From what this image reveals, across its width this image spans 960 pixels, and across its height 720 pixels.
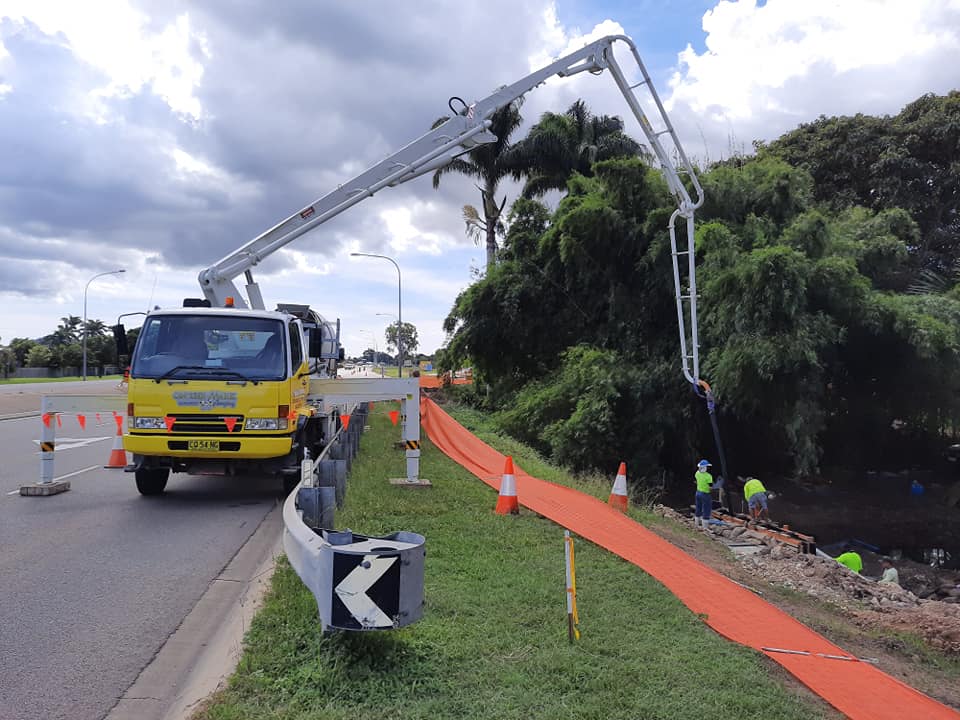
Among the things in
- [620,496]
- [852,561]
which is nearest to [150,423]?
[620,496]

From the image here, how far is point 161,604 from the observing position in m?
5.98

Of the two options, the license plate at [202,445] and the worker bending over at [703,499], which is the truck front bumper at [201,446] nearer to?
the license plate at [202,445]

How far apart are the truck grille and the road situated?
106 centimetres

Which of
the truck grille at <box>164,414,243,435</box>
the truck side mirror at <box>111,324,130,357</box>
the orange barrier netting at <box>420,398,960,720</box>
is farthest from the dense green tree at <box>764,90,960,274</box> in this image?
the truck side mirror at <box>111,324,130,357</box>

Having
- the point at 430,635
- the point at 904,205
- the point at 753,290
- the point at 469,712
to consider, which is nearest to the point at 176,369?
the point at 430,635

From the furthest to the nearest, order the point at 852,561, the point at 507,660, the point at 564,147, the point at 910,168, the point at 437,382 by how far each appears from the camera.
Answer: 1. the point at 437,382
2. the point at 564,147
3. the point at 910,168
4. the point at 852,561
5. the point at 507,660

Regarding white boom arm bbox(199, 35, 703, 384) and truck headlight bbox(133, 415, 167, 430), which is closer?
truck headlight bbox(133, 415, 167, 430)

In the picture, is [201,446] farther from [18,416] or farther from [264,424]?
[18,416]

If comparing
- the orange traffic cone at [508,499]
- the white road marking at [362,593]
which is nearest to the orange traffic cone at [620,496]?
the orange traffic cone at [508,499]

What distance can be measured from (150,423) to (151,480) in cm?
129

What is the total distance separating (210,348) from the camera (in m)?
10.4

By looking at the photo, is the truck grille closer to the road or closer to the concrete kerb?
the road

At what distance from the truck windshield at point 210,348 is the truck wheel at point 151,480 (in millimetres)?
1501

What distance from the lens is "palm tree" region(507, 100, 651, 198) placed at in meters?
32.9
